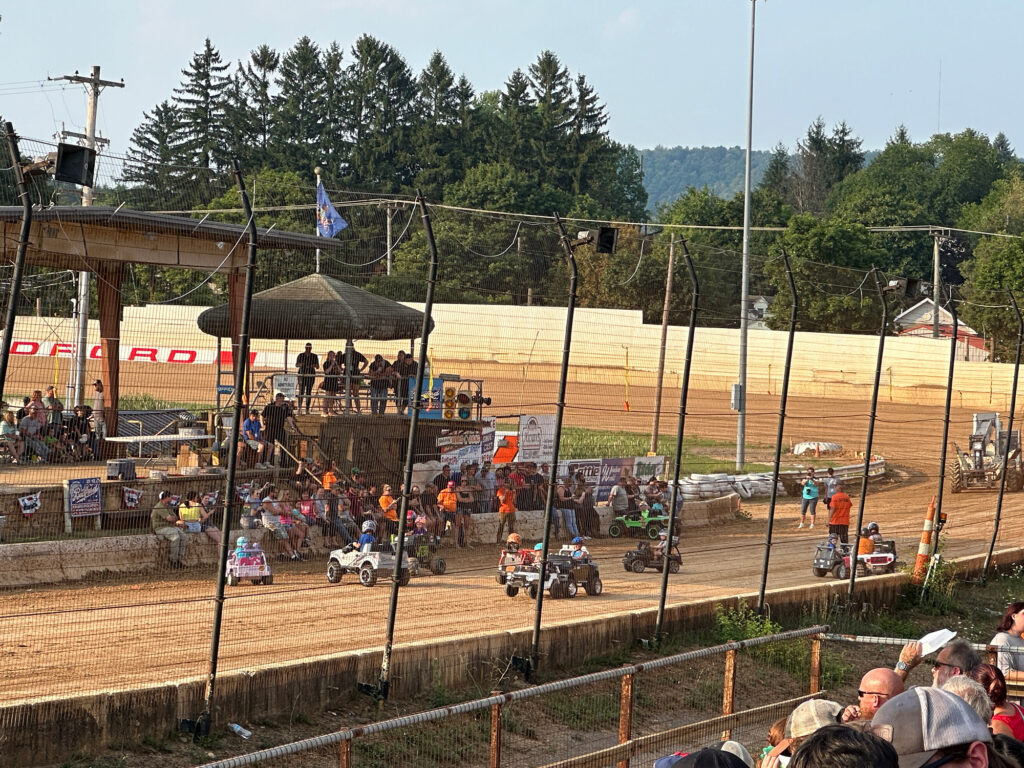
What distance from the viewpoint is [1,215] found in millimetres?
16938

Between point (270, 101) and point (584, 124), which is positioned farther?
point (584, 124)

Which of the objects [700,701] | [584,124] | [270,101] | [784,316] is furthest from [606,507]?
[584,124]

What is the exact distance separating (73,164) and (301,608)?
25.7ft

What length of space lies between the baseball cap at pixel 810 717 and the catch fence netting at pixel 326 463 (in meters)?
5.25

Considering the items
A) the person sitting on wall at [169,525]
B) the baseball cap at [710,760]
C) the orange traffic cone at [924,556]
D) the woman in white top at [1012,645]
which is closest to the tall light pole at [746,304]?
the orange traffic cone at [924,556]

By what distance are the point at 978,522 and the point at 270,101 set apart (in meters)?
67.5

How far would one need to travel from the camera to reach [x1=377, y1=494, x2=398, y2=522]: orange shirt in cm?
1680

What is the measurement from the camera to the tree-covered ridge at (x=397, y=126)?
232 feet

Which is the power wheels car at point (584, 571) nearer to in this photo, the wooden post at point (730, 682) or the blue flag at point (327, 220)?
the blue flag at point (327, 220)

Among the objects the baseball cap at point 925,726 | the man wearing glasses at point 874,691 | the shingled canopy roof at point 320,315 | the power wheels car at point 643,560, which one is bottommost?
the power wheels car at point 643,560

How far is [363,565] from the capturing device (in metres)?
16.5

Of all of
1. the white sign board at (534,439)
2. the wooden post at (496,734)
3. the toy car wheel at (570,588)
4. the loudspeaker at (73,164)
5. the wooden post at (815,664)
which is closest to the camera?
the wooden post at (496,734)

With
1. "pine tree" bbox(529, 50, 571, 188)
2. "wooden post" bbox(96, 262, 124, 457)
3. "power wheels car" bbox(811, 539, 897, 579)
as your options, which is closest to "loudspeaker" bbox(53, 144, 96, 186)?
"wooden post" bbox(96, 262, 124, 457)

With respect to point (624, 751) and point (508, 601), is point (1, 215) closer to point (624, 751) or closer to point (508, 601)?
point (508, 601)
